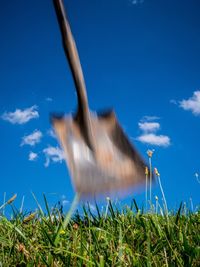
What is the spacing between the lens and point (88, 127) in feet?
13.0

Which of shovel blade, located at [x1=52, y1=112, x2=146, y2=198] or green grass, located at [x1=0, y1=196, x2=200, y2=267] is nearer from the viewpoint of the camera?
green grass, located at [x1=0, y1=196, x2=200, y2=267]

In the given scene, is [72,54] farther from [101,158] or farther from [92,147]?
[101,158]

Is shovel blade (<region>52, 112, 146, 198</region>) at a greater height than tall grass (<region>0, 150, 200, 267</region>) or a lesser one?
greater

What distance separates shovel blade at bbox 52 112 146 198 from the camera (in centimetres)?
350

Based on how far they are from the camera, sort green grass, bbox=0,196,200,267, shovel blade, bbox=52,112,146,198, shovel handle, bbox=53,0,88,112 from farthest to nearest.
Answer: shovel handle, bbox=53,0,88,112 < shovel blade, bbox=52,112,146,198 < green grass, bbox=0,196,200,267

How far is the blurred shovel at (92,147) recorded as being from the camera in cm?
355

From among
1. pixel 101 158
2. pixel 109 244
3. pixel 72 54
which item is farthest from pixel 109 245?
pixel 72 54

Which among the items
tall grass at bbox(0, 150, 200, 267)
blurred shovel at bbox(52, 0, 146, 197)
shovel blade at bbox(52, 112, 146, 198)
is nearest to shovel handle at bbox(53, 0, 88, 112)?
blurred shovel at bbox(52, 0, 146, 197)

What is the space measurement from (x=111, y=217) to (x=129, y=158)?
1.28m

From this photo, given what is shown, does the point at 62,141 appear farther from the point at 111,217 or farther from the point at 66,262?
the point at 66,262

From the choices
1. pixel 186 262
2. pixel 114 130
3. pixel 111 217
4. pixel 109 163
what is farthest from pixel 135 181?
pixel 186 262

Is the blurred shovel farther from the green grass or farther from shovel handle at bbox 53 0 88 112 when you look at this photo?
the green grass

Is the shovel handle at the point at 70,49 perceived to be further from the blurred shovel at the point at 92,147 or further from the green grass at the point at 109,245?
the green grass at the point at 109,245

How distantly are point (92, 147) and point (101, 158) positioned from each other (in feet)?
0.49
